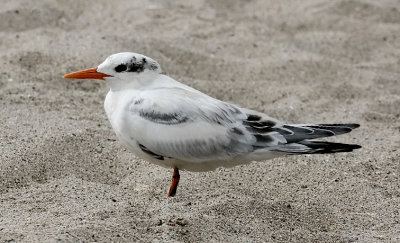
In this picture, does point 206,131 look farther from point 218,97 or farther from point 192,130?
point 218,97

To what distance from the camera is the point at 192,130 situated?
295cm

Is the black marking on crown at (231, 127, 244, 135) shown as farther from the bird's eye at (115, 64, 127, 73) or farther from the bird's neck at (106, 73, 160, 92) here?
the bird's eye at (115, 64, 127, 73)

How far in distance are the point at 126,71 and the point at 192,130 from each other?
476 millimetres

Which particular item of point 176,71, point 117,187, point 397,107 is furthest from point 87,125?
point 397,107

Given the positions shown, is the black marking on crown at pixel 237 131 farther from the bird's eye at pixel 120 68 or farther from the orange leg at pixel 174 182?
the bird's eye at pixel 120 68

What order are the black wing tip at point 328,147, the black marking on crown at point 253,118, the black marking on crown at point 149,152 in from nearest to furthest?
the black wing tip at point 328,147
the black marking on crown at point 149,152
the black marking on crown at point 253,118

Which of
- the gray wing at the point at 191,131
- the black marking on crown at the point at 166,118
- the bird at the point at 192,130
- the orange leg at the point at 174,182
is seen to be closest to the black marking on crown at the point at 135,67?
the bird at the point at 192,130

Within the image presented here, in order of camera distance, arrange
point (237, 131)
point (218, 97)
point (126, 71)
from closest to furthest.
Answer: point (237, 131) → point (126, 71) → point (218, 97)

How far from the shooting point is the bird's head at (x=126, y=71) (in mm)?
3133

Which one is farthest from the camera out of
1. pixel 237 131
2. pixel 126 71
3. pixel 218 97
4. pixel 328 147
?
pixel 218 97

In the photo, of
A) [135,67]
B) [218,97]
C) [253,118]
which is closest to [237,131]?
[253,118]

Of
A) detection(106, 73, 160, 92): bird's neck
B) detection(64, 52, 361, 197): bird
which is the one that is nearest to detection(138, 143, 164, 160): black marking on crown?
detection(64, 52, 361, 197): bird

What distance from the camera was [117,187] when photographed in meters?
3.26

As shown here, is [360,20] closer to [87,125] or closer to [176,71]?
[176,71]
